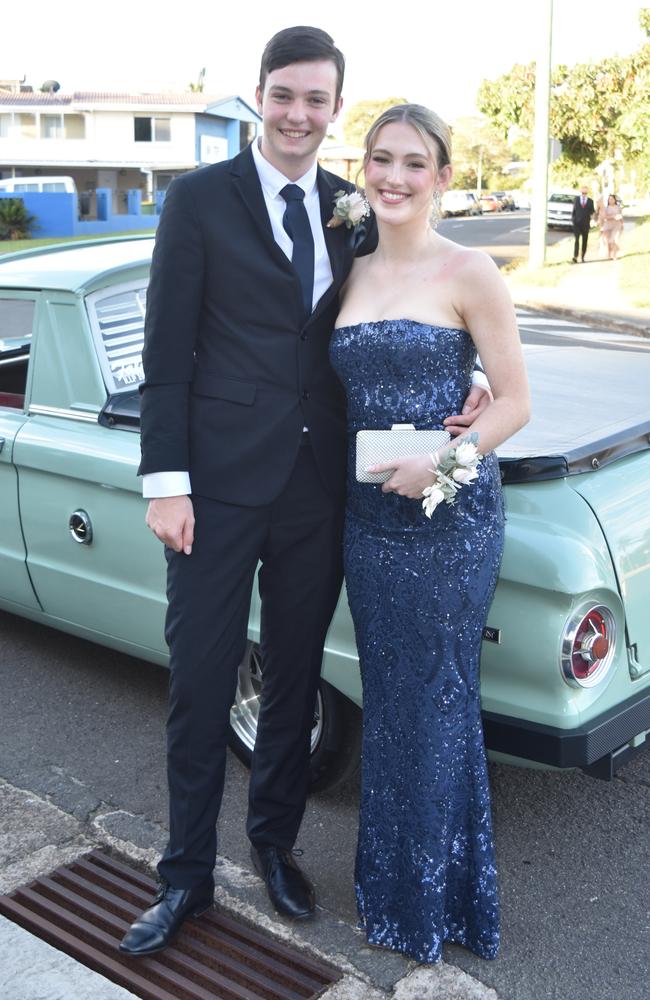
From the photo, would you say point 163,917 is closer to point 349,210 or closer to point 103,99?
point 349,210

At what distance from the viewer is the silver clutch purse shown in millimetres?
2688

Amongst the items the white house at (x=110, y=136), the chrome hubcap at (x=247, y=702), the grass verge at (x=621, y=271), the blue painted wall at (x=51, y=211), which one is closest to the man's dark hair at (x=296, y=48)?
the chrome hubcap at (x=247, y=702)

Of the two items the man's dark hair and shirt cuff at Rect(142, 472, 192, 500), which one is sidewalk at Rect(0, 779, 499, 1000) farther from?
the man's dark hair

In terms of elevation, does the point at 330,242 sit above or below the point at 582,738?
above

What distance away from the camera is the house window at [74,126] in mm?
68125

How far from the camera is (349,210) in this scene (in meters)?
2.85

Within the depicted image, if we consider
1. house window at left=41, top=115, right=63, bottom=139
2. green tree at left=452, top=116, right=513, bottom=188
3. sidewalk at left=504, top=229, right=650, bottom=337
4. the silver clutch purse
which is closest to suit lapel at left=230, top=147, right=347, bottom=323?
the silver clutch purse

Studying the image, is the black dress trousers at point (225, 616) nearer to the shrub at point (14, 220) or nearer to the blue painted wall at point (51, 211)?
the shrub at point (14, 220)

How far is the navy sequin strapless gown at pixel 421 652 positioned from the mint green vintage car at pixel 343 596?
0.16 metres

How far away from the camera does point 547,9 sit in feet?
69.4

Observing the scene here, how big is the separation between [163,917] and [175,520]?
103 cm

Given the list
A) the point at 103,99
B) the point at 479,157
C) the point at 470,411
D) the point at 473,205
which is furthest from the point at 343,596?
the point at 479,157

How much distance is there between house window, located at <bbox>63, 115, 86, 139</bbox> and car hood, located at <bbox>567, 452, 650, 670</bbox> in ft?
229

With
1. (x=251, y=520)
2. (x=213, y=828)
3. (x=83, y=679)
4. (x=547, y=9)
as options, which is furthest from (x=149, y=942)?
(x=547, y=9)
